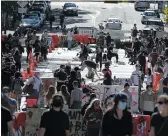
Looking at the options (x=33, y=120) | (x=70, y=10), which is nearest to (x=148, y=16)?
(x=70, y=10)

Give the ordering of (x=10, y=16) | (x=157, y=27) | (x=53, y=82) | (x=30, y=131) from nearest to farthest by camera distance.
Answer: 1. (x=30, y=131)
2. (x=53, y=82)
3. (x=157, y=27)
4. (x=10, y=16)

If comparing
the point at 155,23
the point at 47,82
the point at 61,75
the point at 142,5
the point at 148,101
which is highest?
the point at 61,75

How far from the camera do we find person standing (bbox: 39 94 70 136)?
12.3 metres

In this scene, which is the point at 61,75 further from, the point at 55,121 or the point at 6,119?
the point at 55,121

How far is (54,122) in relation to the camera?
12273 millimetres

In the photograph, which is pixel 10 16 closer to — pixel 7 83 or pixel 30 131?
pixel 7 83

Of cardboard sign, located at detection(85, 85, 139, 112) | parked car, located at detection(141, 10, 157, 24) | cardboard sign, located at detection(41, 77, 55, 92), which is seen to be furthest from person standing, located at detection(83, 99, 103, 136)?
parked car, located at detection(141, 10, 157, 24)

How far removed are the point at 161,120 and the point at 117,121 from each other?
2.33 feet

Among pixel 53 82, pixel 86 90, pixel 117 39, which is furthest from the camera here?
pixel 117 39

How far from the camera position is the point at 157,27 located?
53531mm

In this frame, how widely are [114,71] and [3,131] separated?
2095 centimetres

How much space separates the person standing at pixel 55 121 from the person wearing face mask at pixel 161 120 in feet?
4.74

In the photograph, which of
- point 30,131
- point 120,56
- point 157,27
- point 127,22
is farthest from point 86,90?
point 127,22

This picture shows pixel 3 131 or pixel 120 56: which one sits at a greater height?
pixel 3 131
